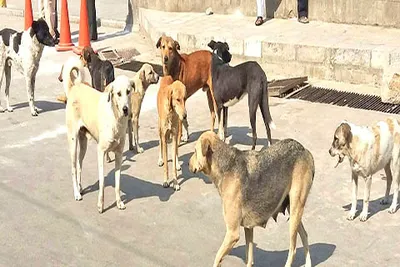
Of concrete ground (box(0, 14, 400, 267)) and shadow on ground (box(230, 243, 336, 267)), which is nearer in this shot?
shadow on ground (box(230, 243, 336, 267))

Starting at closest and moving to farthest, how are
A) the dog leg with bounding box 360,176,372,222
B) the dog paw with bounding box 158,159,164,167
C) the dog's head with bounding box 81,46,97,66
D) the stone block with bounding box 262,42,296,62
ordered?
the dog leg with bounding box 360,176,372,222 < the dog paw with bounding box 158,159,164,167 < the dog's head with bounding box 81,46,97,66 < the stone block with bounding box 262,42,296,62

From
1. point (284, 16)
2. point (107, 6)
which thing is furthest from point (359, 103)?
point (107, 6)

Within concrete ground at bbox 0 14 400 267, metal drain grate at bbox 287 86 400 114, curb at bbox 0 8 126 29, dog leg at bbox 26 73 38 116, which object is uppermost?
curb at bbox 0 8 126 29

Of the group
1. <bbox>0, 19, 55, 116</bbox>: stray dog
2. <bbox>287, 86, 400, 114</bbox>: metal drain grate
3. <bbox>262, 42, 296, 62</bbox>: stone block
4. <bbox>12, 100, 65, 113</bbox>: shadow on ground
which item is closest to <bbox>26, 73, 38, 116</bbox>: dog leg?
<bbox>0, 19, 55, 116</bbox>: stray dog

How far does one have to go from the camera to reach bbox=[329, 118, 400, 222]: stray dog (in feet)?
22.7

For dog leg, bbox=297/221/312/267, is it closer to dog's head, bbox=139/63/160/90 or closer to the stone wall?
dog's head, bbox=139/63/160/90

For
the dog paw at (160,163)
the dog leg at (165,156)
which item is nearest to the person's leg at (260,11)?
the dog paw at (160,163)

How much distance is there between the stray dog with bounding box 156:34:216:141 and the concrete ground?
Answer: 631 millimetres

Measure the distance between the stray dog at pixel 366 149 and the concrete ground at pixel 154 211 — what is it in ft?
1.33

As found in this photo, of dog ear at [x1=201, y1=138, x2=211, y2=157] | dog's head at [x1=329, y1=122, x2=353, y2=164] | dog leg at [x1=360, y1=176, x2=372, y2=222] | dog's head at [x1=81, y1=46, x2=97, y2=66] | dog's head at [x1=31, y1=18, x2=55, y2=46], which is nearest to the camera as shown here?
dog ear at [x1=201, y1=138, x2=211, y2=157]

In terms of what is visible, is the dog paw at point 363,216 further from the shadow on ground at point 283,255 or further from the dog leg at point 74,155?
the dog leg at point 74,155

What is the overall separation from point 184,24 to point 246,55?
1.97 metres

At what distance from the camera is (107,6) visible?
16.7 m

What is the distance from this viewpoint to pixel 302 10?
13.0 metres
